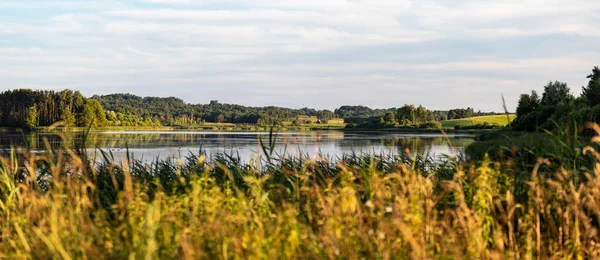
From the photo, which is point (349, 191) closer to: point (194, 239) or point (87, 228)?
point (194, 239)

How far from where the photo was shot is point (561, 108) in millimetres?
38281

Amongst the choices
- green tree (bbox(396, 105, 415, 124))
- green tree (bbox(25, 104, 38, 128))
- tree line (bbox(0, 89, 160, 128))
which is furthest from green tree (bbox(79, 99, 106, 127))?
green tree (bbox(396, 105, 415, 124))

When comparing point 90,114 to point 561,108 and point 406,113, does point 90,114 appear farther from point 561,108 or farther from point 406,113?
point 561,108

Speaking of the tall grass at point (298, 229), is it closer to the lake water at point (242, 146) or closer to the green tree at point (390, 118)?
the lake water at point (242, 146)

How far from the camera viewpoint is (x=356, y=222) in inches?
205

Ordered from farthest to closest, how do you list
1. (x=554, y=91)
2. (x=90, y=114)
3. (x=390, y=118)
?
(x=390, y=118)
(x=90, y=114)
(x=554, y=91)

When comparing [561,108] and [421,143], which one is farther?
[421,143]

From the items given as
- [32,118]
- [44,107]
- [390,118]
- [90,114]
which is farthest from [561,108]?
[390,118]

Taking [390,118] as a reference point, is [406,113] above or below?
above

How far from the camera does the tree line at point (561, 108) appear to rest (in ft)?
99.0

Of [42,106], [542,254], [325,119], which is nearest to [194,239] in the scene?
[542,254]

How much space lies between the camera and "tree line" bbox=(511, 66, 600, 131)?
30188mm

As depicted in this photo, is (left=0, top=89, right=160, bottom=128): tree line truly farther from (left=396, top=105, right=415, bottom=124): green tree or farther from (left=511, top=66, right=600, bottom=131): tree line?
(left=511, top=66, right=600, bottom=131): tree line

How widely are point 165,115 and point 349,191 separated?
657 ft
